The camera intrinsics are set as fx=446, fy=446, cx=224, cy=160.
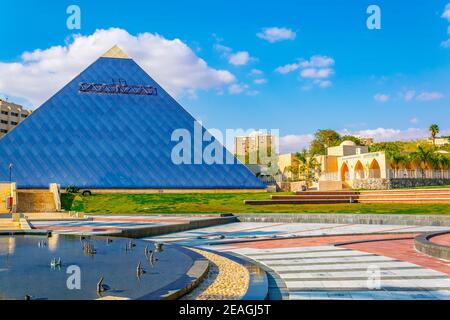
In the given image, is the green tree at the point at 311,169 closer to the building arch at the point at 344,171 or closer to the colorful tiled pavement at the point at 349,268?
the building arch at the point at 344,171

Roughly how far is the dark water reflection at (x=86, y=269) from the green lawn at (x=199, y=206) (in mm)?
14882

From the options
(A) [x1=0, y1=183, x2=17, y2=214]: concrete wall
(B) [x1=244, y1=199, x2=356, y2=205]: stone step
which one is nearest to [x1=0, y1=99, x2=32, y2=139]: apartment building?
(A) [x1=0, y1=183, x2=17, y2=214]: concrete wall

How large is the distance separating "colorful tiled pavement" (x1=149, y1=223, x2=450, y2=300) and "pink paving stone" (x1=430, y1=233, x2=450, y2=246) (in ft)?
2.29

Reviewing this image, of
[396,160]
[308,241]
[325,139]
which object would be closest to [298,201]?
[308,241]

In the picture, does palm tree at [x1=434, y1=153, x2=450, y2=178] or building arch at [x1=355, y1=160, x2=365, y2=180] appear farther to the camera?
palm tree at [x1=434, y1=153, x2=450, y2=178]

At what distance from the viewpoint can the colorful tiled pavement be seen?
6355 millimetres

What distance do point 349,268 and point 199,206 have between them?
19.5m

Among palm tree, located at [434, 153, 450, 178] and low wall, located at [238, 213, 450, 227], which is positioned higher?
palm tree, located at [434, 153, 450, 178]

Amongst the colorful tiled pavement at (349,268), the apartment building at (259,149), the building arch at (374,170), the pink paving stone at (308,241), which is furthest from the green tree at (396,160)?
the colorful tiled pavement at (349,268)

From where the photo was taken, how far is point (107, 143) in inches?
1679

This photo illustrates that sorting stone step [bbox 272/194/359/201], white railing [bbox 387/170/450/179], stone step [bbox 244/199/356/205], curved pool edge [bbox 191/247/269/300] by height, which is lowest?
curved pool edge [bbox 191/247/269/300]

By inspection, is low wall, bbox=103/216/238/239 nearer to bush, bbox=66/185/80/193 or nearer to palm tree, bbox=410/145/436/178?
bush, bbox=66/185/80/193

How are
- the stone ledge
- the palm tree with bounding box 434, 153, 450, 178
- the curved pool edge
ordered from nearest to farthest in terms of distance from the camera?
the curved pool edge
the stone ledge
the palm tree with bounding box 434, 153, 450, 178
